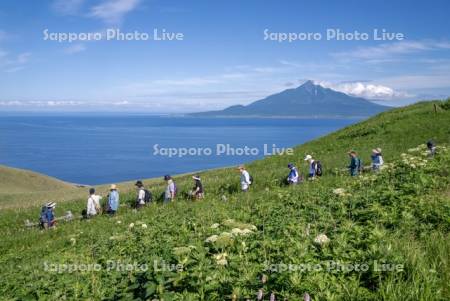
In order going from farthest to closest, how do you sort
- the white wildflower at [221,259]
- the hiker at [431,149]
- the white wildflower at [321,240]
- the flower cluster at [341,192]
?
1. the hiker at [431,149]
2. the flower cluster at [341,192]
3. the white wildflower at [321,240]
4. the white wildflower at [221,259]

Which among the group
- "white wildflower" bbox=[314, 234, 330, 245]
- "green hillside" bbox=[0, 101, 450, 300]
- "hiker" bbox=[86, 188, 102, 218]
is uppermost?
"white wildflower" bbox=[314, 234, 330, 245]

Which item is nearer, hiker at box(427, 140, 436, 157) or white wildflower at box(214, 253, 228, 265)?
white wildflower at box(214, 253, 228, 265)

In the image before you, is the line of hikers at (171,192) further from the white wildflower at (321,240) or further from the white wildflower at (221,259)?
the white wildflower at (221,259)

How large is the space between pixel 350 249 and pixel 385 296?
5.05 feet

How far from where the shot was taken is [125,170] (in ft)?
509

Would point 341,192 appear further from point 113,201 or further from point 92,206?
point 92,206

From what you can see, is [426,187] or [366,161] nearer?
[426,187]

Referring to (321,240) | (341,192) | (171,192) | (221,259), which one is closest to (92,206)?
(171,192)

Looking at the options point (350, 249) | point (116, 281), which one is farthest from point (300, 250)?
point (116, 281)

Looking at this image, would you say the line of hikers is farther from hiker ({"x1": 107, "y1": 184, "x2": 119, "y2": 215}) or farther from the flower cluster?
the flower cluster

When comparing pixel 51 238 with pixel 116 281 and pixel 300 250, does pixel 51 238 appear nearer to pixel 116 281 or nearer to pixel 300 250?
pixel 116 281

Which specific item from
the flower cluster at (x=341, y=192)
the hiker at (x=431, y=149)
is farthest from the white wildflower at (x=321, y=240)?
the hiker at (x=431, y=149)

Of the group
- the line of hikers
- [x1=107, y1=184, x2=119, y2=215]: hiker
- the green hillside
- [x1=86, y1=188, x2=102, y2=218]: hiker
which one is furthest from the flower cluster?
[x1=86, y1=188, x2=102, y2=218]: hiker

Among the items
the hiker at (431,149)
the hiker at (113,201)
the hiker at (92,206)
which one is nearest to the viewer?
the hiker at (431,149)
